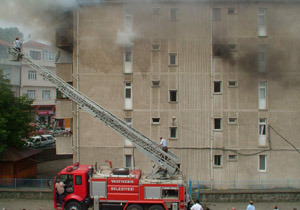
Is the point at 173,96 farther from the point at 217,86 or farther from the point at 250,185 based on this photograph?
the point at 250,185

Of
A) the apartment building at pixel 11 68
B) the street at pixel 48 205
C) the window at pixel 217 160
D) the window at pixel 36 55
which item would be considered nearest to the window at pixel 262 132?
the window at pixel 217 160

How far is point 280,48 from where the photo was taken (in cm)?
1479

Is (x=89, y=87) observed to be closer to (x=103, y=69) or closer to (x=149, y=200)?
(x=103, y=69)

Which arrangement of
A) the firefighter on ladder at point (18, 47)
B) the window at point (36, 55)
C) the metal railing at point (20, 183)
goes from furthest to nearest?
the window at point (36, 55) → the metal railing at point (20, 183) → the firefighter on ladder at point (18, 47)

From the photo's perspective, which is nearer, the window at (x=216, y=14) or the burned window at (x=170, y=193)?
the burned window at (x=170, y=193)

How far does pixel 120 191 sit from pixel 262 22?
1149cm

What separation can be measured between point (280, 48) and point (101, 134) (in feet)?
35.2

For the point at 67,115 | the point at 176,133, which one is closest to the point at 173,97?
the point at 176,133

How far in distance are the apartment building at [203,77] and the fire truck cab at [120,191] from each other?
167 inches

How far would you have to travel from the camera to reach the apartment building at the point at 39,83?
36094mm

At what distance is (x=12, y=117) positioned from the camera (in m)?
14.6

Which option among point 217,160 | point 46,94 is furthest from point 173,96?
point 46,94

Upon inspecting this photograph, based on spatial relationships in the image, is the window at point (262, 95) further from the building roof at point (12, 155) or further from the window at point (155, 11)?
the building roof at point (12, 155)

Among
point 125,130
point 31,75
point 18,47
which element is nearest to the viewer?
point 125,130
